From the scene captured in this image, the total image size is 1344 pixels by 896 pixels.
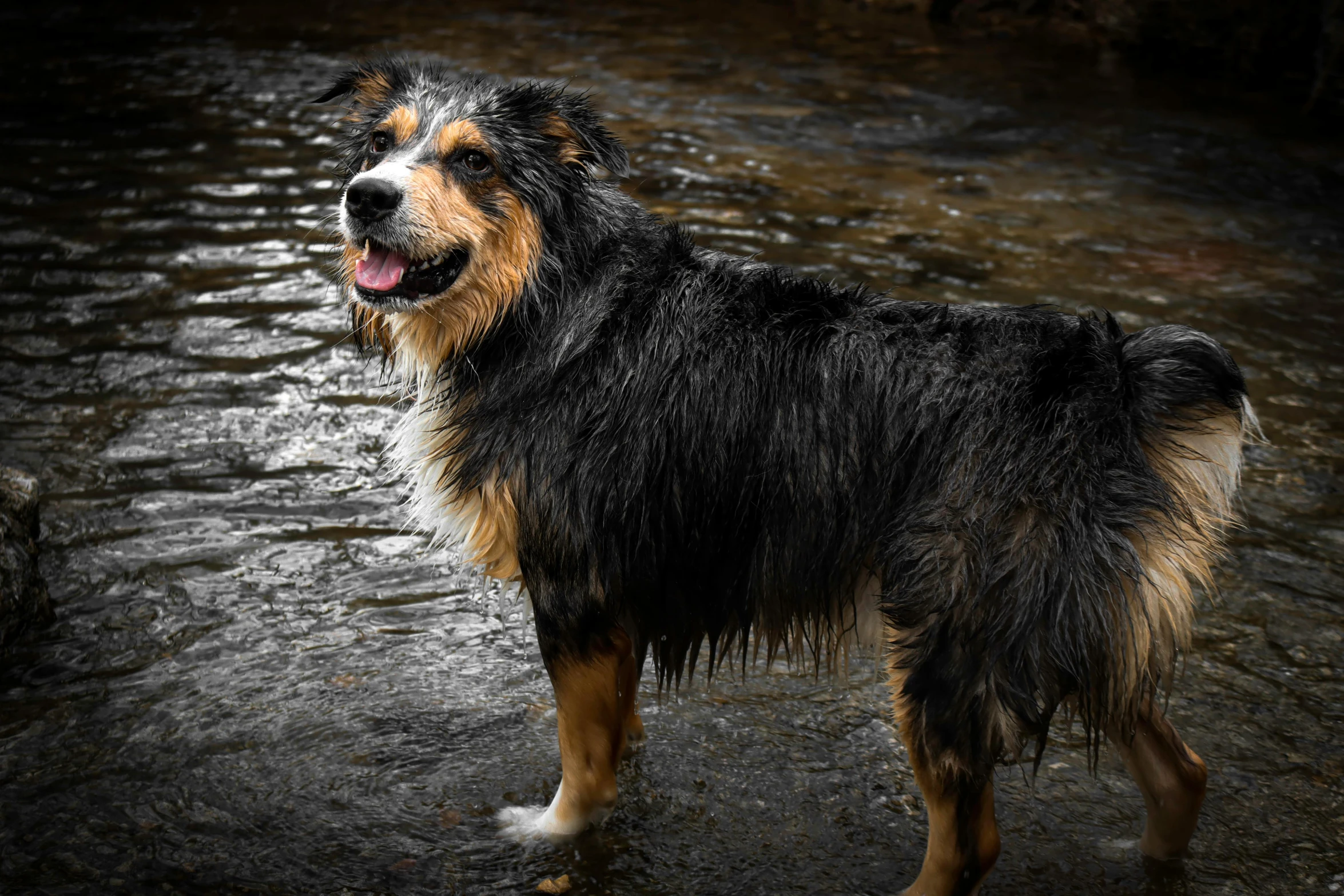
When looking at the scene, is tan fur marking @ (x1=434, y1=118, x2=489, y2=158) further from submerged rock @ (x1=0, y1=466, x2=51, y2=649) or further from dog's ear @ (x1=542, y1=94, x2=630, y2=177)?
submerged rock @ (x1=0, y1=466, x2=51, y2=649)

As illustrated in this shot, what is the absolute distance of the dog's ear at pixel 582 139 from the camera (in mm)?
3365

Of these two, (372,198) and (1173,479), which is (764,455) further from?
(372,198)

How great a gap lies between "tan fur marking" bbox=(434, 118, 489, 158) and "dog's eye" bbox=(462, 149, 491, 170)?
2cm

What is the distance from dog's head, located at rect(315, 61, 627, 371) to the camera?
319cm

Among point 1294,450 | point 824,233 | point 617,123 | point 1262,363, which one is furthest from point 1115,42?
point 1294,450

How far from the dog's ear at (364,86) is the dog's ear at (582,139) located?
0.58 meters

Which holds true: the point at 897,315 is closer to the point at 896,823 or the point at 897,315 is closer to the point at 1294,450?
the point at 896,823

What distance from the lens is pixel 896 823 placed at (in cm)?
351

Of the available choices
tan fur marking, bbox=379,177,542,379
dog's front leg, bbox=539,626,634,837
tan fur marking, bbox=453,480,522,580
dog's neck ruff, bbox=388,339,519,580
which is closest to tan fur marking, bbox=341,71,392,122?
tan fur marking, bbox=379,177,542,379

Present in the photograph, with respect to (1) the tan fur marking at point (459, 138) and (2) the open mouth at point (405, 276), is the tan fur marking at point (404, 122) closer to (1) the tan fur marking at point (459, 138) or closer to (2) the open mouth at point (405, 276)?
(1) the tan fur marking at point (459, 138)

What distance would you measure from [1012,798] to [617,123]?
805 centimetres

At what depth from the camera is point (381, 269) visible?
3.30m

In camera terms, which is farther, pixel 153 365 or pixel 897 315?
pixel 153 365

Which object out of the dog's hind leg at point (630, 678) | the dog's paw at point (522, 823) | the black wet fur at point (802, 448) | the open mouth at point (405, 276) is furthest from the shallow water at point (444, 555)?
the open mouth at point (405, 276)
